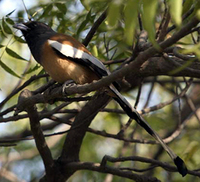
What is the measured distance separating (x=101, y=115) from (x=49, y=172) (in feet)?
10.8

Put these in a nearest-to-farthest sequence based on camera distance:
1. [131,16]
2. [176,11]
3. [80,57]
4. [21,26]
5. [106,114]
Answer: [176,11], [131,16], [80,57], [21,26], [106,114]

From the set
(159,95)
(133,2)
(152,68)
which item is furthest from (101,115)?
(133,2)

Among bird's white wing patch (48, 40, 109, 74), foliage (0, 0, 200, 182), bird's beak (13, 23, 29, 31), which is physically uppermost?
bird's beak (13, 23, 29, 31)

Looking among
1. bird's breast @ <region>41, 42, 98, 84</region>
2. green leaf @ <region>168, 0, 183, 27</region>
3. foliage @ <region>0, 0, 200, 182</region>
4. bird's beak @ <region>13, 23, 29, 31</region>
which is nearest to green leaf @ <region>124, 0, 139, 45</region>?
green leaf @ <region>168, 0, 183, 27</region>

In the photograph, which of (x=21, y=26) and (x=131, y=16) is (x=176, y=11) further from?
(x=21, y=26)

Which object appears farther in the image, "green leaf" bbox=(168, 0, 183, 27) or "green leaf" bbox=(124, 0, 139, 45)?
"green leaf" bbox=(124, 0, 139, 45)

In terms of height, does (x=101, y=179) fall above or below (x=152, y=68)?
below

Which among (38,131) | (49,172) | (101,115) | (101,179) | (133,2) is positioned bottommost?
(101,179)

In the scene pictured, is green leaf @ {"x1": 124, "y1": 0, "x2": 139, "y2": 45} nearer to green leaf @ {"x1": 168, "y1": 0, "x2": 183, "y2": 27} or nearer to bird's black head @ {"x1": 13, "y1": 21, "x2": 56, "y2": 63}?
green leaf @ {"x1": 168, "y1": 0, "x2": 183, "y2": 27}

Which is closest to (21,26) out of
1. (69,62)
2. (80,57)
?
(69,62)

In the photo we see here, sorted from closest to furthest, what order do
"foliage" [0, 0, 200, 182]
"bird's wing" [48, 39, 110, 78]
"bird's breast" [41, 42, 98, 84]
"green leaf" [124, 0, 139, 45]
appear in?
"green leaf" [124, 0, 139, 45]
"bird's wing" [48, 39, 110, 78]
"bird's breast" [41, 42, 98, 84]
"foliage" [0, 0, 200, 182]

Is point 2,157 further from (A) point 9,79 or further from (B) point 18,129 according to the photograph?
(A) point 9,79

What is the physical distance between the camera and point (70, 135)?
5160 millimetres

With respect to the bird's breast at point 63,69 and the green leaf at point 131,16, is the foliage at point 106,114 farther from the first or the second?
the green leaf at point 131,16
